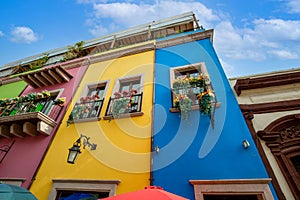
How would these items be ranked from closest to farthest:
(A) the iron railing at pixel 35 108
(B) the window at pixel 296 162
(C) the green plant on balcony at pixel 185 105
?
(B) the window at pixel 296 162 → (C) the green plant on balcony at pixel 185 105 → (A) the iron railing at pixel 35 108

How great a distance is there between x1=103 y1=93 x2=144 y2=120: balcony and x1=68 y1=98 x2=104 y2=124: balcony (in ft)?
1.96

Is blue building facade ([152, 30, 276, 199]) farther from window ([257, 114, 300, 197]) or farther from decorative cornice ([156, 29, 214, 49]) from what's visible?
decorative cornice ([156, 29, 214, 49])

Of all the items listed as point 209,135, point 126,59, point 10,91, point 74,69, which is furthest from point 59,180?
point 10,91

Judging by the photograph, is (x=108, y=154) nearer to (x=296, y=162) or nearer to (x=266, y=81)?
(x=296, y=162)

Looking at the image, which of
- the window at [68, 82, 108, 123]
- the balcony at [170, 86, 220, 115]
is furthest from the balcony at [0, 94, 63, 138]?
the balcony at [170, 86, 220, 115]

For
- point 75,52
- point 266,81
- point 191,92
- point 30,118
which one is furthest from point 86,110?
point 75,52

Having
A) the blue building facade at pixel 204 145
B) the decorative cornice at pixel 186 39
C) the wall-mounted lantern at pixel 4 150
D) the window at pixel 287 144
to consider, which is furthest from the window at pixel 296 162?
the wall-mounted lantern at pixel 4 150

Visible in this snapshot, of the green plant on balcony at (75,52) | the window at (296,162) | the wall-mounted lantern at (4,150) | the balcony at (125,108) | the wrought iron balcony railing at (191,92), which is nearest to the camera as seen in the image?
the window at (296,162)

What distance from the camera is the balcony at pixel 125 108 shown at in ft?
18.7

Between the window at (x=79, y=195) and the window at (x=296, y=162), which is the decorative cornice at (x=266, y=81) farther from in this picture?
the window at (x=79, y=195)

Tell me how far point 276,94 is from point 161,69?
4.04 metres

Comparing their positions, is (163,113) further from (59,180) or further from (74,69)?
(74,69)

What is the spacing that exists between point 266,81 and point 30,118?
8066 mm

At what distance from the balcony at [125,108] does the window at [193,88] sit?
1273 mm
